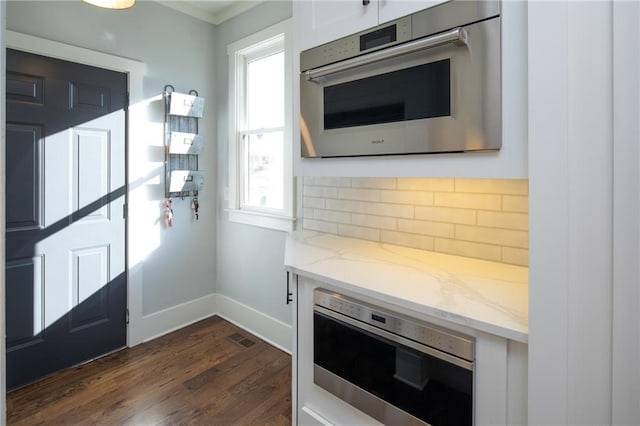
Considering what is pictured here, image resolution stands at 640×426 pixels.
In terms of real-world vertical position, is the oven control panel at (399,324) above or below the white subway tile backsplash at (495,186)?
below

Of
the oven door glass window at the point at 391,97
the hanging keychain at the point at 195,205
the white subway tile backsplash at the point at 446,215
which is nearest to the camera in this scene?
the oven door glass window at the point at 391,97

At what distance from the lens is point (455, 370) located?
3.27ft

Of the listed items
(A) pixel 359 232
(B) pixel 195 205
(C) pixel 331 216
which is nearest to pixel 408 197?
(A) pixel 359 232

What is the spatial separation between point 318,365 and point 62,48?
2437 millimetres

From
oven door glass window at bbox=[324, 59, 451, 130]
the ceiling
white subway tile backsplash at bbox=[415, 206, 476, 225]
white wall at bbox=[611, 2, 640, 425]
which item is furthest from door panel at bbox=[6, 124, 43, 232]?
white wall at bbox=[611, 2, 640, 425]

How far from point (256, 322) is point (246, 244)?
2.07 ft

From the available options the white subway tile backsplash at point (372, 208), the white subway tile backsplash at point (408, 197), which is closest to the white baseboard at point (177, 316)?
the white subway tile backsplash at point (372, 208)

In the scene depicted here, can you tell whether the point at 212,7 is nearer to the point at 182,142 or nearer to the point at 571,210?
the point at 182,142

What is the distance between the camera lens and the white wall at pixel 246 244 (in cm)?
254

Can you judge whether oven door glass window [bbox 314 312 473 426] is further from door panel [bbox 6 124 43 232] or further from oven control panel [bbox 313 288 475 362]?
door panel [bbox 6 124 43 232]

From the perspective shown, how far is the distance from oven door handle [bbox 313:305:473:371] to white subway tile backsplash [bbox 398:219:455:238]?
2.14 feet

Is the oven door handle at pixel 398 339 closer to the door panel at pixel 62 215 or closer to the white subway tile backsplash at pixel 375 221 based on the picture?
the white subway tile backsplash at pixel 375 221

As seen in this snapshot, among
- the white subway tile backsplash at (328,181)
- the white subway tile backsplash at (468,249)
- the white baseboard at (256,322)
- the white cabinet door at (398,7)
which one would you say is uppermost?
the white cabinet door at (398,7)

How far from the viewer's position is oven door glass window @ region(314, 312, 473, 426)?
1.01 metres
